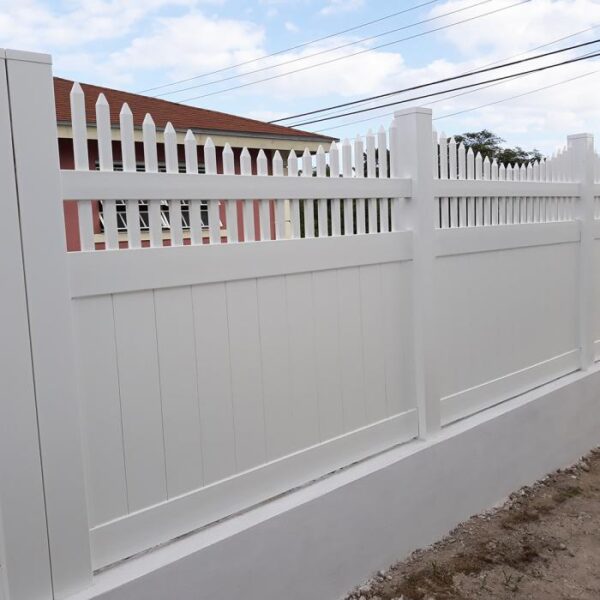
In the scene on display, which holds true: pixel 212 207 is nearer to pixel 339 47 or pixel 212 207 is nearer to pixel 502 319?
pixel 502 319

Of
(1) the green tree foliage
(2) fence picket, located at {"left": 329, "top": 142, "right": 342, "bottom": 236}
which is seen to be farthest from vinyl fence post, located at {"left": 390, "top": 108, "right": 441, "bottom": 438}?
(1) the green tree foliage

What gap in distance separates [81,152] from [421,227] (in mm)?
2009

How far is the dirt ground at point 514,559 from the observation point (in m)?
3.10

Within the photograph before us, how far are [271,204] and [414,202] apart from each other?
102 cm

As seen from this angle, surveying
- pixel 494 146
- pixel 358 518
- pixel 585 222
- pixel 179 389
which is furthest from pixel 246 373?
pixel 494 146

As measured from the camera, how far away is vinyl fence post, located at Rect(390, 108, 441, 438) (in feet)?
11.5

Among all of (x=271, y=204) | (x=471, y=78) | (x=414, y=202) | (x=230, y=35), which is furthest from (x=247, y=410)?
(x=230, y=35)

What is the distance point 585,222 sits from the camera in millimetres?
5262

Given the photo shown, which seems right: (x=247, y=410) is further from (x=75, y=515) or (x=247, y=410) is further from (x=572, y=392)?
(x=572, y=392)

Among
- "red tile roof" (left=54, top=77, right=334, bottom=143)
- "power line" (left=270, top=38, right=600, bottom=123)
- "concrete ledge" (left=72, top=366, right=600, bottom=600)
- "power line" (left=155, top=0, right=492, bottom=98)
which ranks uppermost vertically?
"power line" (left=155, top=0, right=492, bottom=98)

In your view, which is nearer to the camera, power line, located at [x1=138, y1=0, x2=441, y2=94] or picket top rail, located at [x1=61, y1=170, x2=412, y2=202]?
picket top rail, located at [x1=61, y1=170, x2=412, y2=202]

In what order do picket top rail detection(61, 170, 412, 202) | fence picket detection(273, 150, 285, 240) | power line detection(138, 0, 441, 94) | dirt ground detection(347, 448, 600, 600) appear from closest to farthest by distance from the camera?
picket top rail detection(61, 170, 412, 202) → fence picket detection(273, 150, 285, 240) → dirt ground detection(347, 448, 600, 600) → power line detection(138, 0, 441, 94)

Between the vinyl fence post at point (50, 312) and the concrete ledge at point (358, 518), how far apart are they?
0.24 meters

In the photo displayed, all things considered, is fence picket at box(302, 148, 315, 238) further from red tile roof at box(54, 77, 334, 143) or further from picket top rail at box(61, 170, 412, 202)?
red tile roof at box(54, 77, 334, 143)
